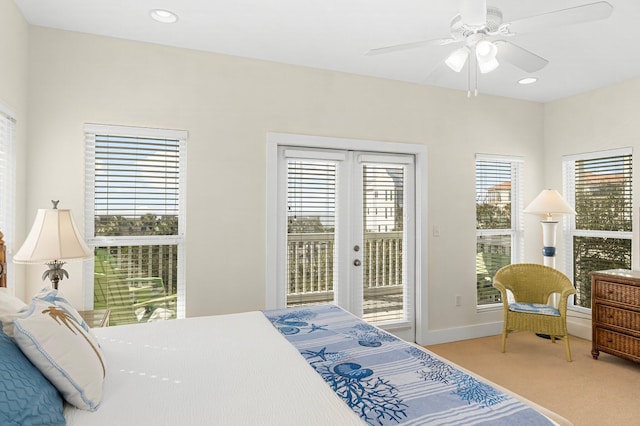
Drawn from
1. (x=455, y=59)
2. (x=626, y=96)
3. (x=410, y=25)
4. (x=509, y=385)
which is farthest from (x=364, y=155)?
(x=626, y=96)

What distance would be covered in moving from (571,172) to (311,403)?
454 cm

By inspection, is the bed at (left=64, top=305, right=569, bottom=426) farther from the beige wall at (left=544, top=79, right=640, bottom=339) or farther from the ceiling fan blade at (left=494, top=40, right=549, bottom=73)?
the beige wall at (left=544, top=79, right=640, bottom=339)

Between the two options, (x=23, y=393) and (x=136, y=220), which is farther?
(x=136, y=220)

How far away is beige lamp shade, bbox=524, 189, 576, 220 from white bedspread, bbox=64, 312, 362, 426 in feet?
10.9

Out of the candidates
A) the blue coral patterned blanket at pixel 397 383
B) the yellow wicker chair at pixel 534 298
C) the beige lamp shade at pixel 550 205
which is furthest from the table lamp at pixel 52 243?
the beige lamp shade at pixel 550 205

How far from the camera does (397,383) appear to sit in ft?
4.64

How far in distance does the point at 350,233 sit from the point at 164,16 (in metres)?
2.43

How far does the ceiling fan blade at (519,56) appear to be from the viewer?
2066 mm

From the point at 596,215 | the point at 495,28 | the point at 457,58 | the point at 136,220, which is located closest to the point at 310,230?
the point at 136,220

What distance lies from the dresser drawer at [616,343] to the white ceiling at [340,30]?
2516mm

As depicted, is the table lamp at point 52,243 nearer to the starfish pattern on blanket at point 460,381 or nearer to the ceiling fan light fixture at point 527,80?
the starfish pattern on blanket at point 460,381

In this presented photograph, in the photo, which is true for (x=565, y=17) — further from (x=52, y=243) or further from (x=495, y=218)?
(x=495, y=218)

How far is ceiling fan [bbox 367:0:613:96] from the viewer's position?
5.45 feet

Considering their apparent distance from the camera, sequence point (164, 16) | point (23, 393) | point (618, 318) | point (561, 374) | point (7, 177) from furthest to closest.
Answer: point (618, 318), point (561, 374), point (164, 16), point (7, 177), point (23, 393)
